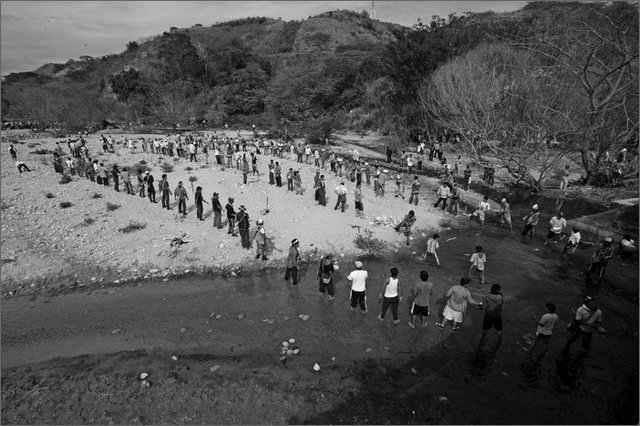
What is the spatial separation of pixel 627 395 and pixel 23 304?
14607 mm

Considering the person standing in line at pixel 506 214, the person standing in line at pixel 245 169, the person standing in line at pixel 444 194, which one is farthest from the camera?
the person standing in line at pixel 245 169

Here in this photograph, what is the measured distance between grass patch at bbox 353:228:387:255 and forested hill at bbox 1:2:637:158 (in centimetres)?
985

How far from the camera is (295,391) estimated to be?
676 cm

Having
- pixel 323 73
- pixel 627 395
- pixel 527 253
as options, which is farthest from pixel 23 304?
pixel 323 73

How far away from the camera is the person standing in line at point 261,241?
1167 cm

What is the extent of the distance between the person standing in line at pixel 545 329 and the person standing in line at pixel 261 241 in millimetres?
7698

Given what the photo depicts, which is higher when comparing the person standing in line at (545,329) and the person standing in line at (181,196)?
the person standing in line at (181,196)

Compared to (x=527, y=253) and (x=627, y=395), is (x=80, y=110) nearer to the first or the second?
(x=527, y=253)

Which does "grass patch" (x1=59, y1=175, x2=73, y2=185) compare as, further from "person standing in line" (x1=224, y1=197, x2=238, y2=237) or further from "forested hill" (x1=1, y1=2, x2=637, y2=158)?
"forested hill" (x1=1, y1=2, x2=637, y2=158)


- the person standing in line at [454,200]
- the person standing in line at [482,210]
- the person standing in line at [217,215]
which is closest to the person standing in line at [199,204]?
the person standing in line at [217,215]

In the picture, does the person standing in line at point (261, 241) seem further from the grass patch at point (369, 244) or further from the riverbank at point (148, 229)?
the grass patch at point (369, 244)

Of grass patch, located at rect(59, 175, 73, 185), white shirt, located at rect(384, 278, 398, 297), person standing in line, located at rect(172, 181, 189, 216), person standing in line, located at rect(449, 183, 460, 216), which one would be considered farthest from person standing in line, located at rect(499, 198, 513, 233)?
grass patch, located at rect(59, 175, 73, 185)

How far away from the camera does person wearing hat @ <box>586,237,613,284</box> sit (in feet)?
33.7

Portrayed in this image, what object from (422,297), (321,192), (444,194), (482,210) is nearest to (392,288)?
(422,297)
